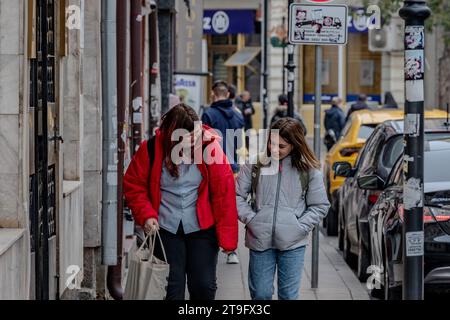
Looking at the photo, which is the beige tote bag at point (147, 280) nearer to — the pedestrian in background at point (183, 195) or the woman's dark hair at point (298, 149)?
the pedestrian in background at point (183, 195)

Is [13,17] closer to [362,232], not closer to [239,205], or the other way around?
[239,205]

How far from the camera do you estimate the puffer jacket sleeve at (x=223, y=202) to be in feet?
27.3

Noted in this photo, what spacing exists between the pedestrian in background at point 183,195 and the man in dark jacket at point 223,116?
255 inches

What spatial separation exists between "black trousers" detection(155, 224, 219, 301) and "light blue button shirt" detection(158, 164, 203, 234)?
0.05 m

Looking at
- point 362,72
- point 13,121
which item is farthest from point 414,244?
point 362,72

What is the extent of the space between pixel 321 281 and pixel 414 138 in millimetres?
4968

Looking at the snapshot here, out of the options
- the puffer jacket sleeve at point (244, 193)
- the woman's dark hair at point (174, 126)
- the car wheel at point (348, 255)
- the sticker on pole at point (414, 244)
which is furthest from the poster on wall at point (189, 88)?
the sticker on pole at point (414, 244)

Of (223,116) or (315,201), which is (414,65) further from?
(223,116)

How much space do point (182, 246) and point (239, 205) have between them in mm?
501

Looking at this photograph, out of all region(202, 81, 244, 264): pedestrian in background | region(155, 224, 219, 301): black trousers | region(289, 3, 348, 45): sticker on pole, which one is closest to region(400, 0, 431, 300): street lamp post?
region(155, 224, 219, 301): black trousers

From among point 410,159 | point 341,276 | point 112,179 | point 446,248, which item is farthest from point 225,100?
point 410,159

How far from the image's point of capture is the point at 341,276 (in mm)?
13477

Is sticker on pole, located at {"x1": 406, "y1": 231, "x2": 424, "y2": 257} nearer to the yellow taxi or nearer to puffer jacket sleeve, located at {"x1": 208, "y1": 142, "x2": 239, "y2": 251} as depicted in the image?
puffer jacket sleeve, located at {"x1": 208, "y1": 142, "x2": 239, "y2": 251}

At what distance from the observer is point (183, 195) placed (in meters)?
8.37
